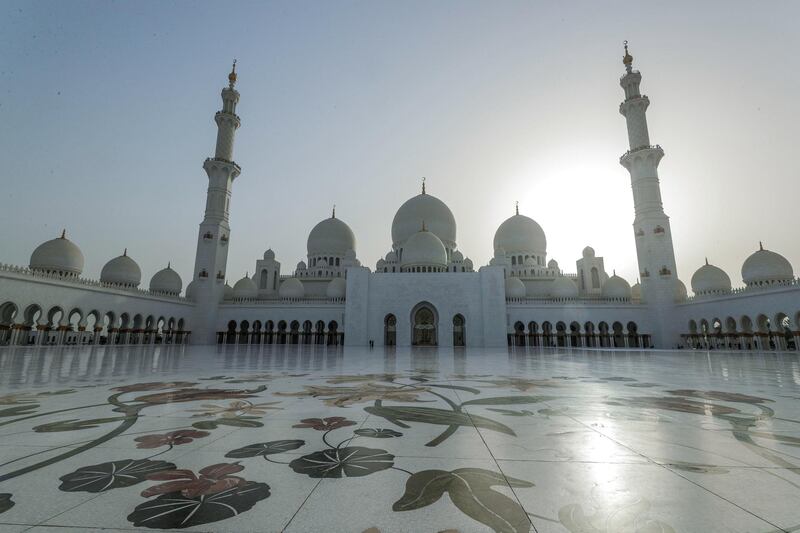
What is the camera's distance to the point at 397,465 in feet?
6.15

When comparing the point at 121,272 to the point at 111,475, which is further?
the point at 121,272

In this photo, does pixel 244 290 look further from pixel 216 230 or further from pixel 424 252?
pixel 424 252

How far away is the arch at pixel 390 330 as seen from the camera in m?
26.8

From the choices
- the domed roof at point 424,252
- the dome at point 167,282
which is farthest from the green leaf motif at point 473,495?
the dome at point 167,282

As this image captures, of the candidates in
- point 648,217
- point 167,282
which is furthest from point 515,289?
point 167,282

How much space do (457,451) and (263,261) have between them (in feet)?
120

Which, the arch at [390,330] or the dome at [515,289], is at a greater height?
the dome at [515,289]

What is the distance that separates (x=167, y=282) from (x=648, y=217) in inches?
1498

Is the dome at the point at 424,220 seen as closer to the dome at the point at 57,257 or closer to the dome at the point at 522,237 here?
the dome at the point at 522,237

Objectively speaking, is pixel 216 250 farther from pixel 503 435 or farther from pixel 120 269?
pixel 503 435

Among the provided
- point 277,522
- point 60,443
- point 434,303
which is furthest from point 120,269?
point 277,522

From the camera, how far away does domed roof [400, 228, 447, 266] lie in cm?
2873

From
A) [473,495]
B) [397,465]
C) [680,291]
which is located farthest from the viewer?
[680,291]

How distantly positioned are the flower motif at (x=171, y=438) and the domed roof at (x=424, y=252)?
86.6 feet
